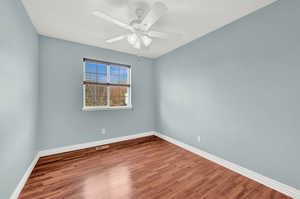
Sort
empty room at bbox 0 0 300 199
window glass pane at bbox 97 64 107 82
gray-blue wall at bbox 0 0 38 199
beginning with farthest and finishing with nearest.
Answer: window glass pane at bbox 97 64 107 82 < empty room at bbox 0 0 300 199 < gray-blue wall at bbox 0 0 38 199

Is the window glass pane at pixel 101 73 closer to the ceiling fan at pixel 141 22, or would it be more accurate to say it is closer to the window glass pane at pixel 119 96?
the window glass pane at pixel 119 96

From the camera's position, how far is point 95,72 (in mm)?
3105

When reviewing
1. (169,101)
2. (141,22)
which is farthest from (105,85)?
(141,22)

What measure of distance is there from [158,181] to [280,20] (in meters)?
2.82

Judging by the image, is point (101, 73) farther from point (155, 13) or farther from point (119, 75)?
point (155, 13)

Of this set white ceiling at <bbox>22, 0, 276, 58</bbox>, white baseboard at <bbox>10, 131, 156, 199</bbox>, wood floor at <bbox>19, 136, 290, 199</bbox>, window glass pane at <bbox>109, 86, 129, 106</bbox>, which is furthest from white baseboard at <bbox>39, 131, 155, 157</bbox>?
white ceiling at <bbox>22, 0, 276, 58</bbox>

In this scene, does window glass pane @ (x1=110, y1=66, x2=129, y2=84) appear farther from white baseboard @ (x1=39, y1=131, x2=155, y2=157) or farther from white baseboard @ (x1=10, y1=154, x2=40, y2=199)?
white baseboard @ (x1=10, y1=154, x2=40, y2=199)

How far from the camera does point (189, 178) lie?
6.01ft

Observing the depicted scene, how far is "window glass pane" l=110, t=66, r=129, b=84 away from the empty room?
2.2 inches

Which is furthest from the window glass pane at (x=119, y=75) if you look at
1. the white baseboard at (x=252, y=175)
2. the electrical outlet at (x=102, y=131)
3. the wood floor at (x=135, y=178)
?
the white baseboard at (x=252, y=175)

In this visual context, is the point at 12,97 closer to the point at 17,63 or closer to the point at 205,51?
the point at 17,63

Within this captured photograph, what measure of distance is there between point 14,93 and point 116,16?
1790 millimetres

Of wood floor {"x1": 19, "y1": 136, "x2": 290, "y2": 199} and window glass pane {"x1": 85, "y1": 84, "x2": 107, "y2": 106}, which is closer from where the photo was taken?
wood floor {"x1": 19, "y1": 136, "x2": 290, "y2": 199}

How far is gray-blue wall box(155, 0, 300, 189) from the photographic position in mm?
1508
